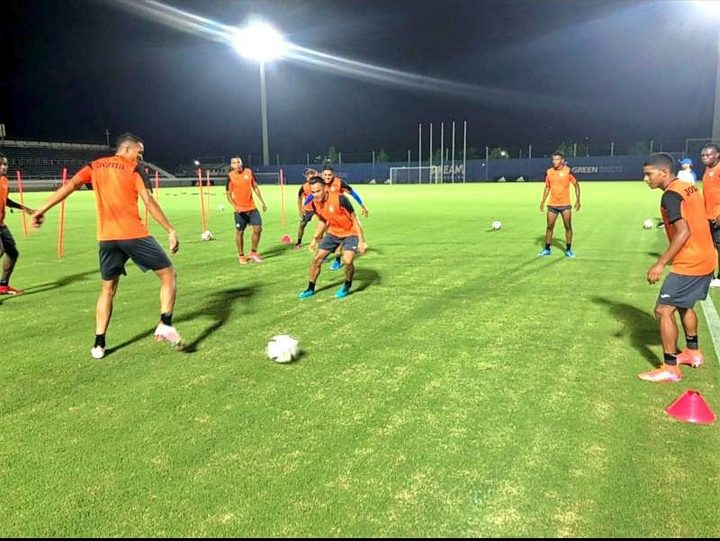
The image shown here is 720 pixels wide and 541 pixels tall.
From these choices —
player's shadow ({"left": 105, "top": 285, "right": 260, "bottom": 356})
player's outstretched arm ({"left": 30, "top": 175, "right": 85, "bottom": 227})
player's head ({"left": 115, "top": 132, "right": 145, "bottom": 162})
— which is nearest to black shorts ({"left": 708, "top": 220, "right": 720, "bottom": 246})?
player's shadow ({"left": 105, "top": 285, "right": 260, "bottom": 356})

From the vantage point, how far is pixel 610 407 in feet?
13.8

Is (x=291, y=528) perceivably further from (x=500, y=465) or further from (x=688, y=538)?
(x=688, y=538)

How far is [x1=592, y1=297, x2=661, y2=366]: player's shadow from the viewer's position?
5559 millimetres

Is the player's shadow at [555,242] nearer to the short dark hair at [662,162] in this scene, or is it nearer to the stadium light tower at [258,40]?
the short dark hair at [662,162]

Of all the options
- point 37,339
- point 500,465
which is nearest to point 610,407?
point 500,465


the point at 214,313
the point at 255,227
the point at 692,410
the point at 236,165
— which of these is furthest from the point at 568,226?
the point at 692,410

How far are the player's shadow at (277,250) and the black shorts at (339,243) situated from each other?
3.99 m

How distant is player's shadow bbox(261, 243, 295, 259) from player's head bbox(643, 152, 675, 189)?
8362 millimetres

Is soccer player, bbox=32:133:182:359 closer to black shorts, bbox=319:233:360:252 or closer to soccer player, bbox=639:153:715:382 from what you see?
black shorts, bbox=319:233:360:252

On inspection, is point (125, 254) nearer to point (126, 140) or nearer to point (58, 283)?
point (126, 140)

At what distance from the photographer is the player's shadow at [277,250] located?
39.5 feet

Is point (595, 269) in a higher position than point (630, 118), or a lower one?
lower

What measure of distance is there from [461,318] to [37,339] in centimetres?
484

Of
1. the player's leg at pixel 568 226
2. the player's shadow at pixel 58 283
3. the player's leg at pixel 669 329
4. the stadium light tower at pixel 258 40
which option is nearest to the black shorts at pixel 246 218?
the player's shadow at pixel 58 283
